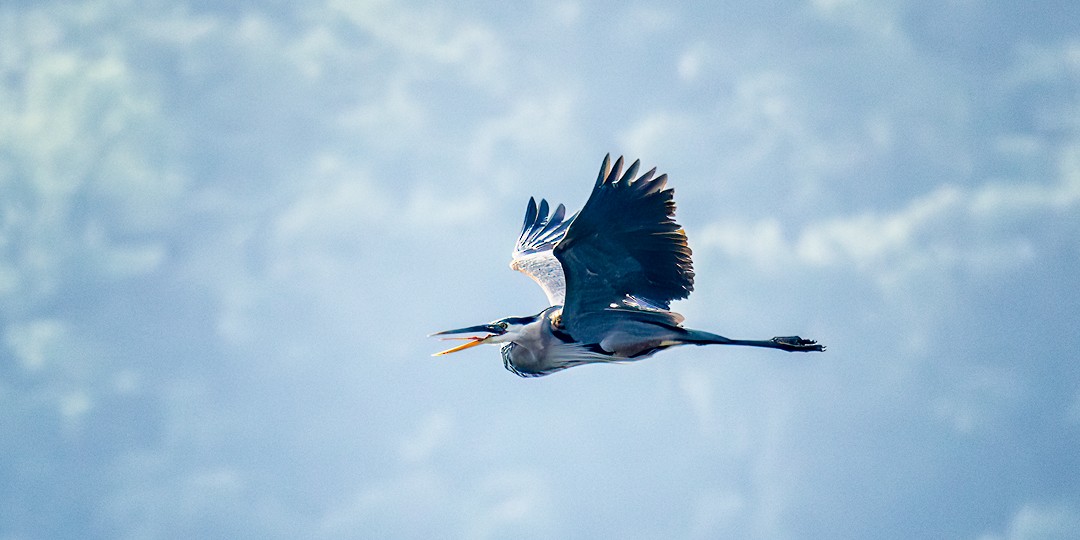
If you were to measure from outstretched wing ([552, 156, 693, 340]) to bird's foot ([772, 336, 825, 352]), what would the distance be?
148 centimetres

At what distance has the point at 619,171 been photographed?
584 inches

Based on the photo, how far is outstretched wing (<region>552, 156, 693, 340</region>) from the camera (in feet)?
48.9

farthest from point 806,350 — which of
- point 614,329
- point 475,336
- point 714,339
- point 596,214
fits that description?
point 475,336

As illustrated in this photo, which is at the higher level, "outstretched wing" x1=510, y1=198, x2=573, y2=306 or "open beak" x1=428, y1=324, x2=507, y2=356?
"outstretched wing" x1=510, y1=198, x2=573, y2=306

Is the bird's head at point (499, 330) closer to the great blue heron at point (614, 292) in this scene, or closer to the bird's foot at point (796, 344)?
the great blue heron at point (614, 292)

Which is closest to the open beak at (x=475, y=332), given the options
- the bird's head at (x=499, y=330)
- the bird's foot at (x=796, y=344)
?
the bird's head at (x=499, y=330)

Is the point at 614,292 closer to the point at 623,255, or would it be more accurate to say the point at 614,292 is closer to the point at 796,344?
the point at 623,255

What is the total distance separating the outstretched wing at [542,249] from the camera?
1862cm

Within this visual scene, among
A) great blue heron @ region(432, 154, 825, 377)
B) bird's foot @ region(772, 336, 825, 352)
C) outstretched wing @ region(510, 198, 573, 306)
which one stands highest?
outstretched wing @ region(510, 198, 573, 306)

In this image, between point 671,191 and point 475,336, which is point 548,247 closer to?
point 475,336

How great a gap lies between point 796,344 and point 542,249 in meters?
5.17

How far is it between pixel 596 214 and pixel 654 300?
79.0 inches

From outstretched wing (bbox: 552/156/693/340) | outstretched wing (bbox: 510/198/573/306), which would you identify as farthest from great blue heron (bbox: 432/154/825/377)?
outstretched wing (bbox: 510/198/573/306)

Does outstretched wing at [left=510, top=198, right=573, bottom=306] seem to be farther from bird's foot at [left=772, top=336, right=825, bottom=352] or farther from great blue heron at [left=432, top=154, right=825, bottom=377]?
bird's foot at [left=772, top=336, right=825, bottom=352]
